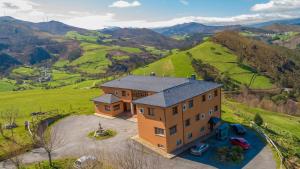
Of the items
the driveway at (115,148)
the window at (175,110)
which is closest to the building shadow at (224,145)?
the driveway at (115,148)

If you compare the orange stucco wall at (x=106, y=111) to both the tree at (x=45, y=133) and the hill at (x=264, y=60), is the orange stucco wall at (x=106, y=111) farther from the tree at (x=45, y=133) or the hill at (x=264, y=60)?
the hill at (x=264, y=60)

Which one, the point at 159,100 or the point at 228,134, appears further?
the point at 228,134

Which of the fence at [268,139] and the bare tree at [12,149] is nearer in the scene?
the fence at [268,139]

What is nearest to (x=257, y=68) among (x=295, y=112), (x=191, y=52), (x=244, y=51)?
(x=244, y=51)

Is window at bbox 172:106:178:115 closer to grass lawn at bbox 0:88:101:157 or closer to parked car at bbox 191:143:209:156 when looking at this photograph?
parked car at bbox 191:143:209:156

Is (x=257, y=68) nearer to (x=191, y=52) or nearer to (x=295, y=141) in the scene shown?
(x=191, y=52)

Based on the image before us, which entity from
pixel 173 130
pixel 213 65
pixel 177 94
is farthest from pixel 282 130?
pixel 213 65

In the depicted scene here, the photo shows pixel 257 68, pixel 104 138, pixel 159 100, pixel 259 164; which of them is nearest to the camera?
pixel 259 164

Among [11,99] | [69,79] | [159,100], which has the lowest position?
[69,79]
